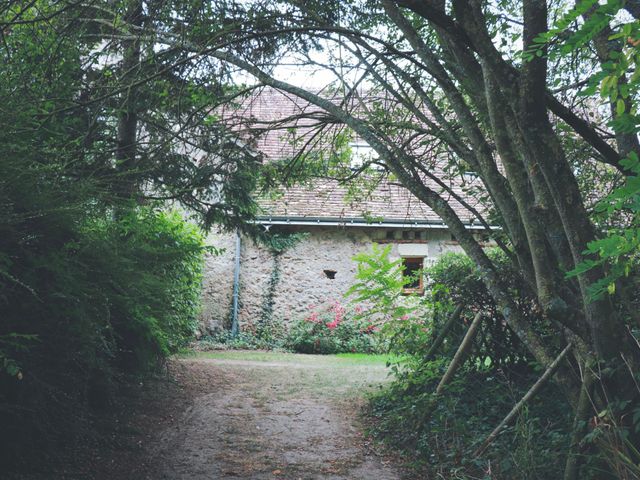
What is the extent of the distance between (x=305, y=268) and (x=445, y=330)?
28.9 feet

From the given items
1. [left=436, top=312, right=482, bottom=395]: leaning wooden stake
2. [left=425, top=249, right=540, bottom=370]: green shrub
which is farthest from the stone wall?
[left=436, top=312, right=482, bottom=395]: leaning wooden stake

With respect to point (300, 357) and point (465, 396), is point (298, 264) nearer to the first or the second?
point (300, 357)

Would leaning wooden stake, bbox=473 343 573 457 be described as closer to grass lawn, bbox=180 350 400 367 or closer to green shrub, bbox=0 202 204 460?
green shrub, bbox=0 202 204 460

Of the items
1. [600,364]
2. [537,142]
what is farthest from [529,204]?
[600,364]

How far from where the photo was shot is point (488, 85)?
4211 mm

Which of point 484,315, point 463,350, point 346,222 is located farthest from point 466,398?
point 346,222

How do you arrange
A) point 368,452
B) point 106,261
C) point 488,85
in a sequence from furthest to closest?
point 368,452 → point 106,261 → point 488,85

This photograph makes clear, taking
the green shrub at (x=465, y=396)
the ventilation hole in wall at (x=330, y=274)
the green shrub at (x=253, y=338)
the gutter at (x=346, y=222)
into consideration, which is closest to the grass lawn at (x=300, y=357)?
the green shrub at (x=253, y=338)

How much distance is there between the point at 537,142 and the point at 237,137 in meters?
4.70

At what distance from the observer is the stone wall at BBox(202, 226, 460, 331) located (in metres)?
15.1

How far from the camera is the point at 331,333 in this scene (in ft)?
47.0

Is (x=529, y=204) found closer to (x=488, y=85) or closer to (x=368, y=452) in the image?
(x=488, y=85)

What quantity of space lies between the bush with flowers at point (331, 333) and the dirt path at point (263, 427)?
3634 mm

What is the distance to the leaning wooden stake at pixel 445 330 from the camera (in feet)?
21.2
